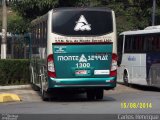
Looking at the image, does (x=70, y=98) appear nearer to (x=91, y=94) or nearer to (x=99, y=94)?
(x=91, y=94)

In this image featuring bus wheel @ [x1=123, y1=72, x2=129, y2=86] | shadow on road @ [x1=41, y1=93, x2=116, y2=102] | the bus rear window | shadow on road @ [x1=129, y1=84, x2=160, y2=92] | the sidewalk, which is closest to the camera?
the bus rear window

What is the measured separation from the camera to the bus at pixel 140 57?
2688cm

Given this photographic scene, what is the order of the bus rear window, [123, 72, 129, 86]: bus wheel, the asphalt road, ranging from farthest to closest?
[123, 72, 129, 86]: bus wheel < the bus rear window < the asphalt road

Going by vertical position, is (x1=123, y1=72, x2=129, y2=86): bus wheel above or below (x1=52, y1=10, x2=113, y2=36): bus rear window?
below

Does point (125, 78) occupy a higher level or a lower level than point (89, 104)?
lower

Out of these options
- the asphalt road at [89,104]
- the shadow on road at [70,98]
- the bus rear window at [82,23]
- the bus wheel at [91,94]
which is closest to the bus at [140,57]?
the asphalt road at [89,104]

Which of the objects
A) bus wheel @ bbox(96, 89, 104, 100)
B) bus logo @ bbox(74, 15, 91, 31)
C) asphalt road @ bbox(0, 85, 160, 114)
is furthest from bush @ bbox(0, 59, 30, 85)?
bus logo @ bbox(74, 15, 91, 31)

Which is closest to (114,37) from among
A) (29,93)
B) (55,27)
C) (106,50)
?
(106,50)

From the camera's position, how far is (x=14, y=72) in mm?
27234

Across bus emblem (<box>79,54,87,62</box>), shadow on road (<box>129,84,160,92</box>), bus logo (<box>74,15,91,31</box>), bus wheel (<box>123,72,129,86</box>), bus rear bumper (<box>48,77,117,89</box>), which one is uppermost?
bus logo (<box>74,15,91,31</box>)

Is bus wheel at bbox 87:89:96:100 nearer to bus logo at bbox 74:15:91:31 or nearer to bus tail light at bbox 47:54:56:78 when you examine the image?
bus tail light at bbox 47:54:56:78

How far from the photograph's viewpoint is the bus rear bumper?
19827mm

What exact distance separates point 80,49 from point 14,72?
7.97 m

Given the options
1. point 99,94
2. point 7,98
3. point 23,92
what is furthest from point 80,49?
point 23,92
